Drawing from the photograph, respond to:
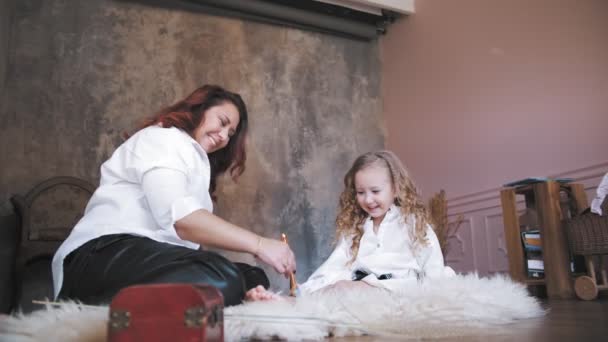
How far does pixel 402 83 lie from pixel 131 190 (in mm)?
3421

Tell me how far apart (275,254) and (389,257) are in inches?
35.3

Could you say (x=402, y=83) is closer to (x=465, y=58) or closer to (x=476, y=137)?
(x=465, y=58)

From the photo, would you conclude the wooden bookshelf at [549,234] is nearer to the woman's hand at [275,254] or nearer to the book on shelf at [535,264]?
the book on shelf at [535,264]

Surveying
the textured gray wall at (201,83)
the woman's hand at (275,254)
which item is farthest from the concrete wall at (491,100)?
the woman's hand at (275,254)

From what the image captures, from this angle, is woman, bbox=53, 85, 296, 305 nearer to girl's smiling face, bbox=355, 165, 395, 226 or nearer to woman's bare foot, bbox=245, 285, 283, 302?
woman's bare foot, bbox=245, 285, 283, 302

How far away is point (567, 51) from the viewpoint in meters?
3.13

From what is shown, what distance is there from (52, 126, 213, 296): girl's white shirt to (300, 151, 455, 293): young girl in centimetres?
80

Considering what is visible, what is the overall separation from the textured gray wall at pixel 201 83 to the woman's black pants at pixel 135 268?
6.77ft

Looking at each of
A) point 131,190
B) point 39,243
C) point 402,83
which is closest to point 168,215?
point 131,190

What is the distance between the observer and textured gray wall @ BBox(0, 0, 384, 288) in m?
3.31

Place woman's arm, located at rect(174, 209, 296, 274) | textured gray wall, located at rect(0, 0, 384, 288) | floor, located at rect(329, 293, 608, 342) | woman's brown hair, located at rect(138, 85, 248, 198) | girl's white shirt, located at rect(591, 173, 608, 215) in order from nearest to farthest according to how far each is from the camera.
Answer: floor, located at rect(329, 293, 608, 342) → woman's arm, located at rect(174, 209, 296, 274) → woman's brown hair, located at rect(138, 85, 248, 198) → girl's white shirt, located at rect(591, 173, 608, 215) → textured gray wall, located at rect(0, 0, 384, 288)

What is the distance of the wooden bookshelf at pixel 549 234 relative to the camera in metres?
2.61

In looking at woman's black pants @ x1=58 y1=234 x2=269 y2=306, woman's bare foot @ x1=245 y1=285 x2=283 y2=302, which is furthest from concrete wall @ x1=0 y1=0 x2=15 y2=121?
woman's bare foot @ x1=245 y1=285 x2=283 y2=302

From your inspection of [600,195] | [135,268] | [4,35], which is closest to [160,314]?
[135,268]
